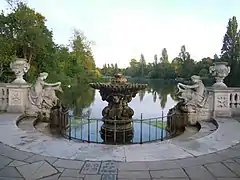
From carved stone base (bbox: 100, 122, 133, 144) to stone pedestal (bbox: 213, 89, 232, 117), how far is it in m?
2.93

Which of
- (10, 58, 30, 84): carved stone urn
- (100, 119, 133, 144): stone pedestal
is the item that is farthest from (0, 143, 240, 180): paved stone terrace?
(10, 58, 30, 84): carved stone urn

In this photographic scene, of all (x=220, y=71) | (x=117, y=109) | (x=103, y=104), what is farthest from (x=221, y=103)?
(x=103, y=104)

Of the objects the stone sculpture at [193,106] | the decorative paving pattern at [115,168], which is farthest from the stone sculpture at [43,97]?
the stone sculpture at [193,106]

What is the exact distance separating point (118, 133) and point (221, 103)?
359 centimetres

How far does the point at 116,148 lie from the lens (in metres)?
4.88

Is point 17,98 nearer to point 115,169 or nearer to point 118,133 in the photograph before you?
point 118,133

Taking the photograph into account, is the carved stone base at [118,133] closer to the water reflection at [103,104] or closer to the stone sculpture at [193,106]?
the stone sculpture at [193,106]

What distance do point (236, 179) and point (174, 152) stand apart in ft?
4.40

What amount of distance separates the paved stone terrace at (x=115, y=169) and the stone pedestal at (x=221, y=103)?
3.90 metres

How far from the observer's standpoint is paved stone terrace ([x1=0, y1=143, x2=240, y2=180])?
3.53 meters

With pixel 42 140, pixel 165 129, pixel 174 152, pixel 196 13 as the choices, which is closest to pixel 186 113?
pixel 165 129

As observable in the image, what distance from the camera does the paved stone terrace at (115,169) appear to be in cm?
353

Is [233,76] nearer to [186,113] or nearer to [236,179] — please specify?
[186,113]

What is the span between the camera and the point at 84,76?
4322cm
